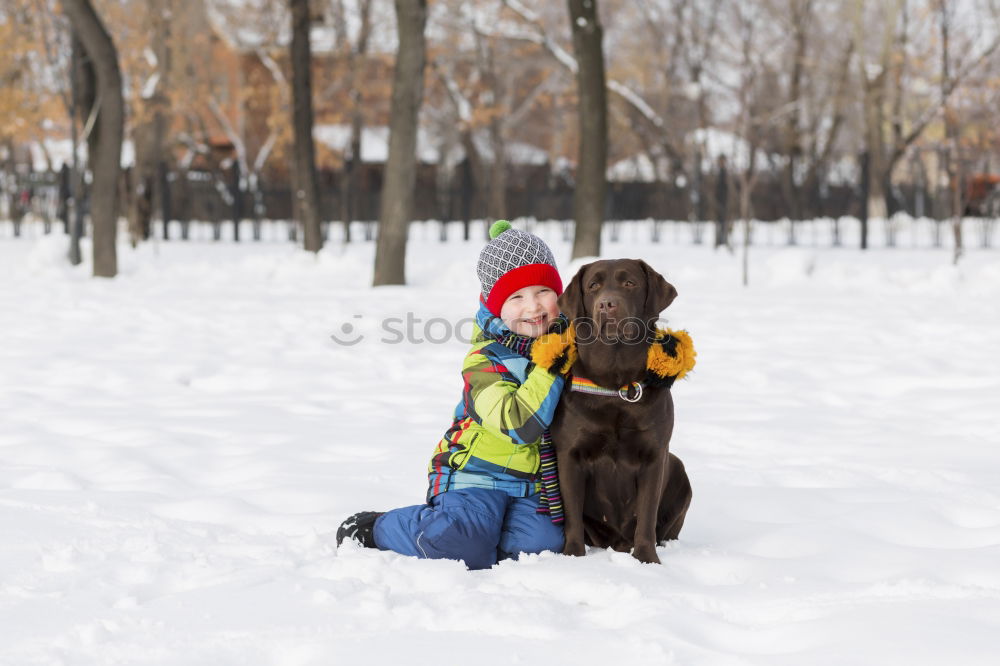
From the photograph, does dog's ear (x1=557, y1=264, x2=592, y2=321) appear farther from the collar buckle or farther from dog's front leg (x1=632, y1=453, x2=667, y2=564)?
dog's front leg (x1=632, y1=453, x2=667, y2=564)

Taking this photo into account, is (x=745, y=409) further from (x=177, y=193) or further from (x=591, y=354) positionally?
(x=177, y=193)

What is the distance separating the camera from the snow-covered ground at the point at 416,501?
2852mm

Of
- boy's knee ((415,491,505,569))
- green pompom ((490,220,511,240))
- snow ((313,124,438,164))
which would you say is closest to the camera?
boy's knee ((415,491,505,569))

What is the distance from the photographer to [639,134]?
1335 inches

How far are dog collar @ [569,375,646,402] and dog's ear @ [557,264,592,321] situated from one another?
0.23 meters

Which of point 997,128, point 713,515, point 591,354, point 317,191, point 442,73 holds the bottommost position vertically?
point 713,515

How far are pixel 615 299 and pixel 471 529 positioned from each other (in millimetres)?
965

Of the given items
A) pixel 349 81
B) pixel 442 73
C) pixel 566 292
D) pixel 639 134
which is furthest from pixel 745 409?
pixel 639 134

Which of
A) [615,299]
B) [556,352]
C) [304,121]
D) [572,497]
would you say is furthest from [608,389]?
[304,121]

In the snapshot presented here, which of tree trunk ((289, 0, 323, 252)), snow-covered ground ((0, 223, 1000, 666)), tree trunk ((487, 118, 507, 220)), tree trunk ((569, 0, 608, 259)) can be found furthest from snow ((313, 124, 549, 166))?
snow-covered ground ((0, 223, 1000, 666))

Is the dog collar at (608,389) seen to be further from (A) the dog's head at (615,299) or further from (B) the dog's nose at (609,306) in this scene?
(B) the dog's nose at (609,306)

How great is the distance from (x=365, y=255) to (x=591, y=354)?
13.7 meters

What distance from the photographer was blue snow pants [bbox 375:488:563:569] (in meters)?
3.53

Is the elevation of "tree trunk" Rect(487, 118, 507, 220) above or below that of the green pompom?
above
